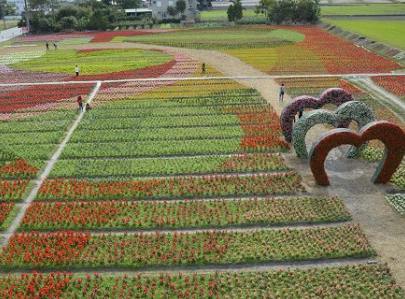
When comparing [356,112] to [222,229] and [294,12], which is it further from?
[294,12]


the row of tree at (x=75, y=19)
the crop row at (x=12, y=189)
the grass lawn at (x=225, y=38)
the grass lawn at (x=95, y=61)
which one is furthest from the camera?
the row of tree at (x=75, y=19)

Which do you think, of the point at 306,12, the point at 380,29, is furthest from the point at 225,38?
the point at 380,29

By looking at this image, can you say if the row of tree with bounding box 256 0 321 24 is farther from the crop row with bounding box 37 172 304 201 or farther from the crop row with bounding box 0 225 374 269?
the crop row with bounding box 0 225 374 269

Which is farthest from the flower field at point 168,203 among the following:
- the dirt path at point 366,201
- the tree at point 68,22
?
the tree at point 68,22

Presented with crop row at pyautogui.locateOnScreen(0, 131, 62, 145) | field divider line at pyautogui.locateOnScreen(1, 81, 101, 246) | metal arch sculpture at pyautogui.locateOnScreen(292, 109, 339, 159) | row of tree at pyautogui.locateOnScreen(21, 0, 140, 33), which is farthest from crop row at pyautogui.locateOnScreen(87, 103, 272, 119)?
row of tree at pyautogui.locateOnScreen(21, 0, 140, 33)

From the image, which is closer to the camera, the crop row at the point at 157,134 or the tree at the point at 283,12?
the crop row at the point at 157,134

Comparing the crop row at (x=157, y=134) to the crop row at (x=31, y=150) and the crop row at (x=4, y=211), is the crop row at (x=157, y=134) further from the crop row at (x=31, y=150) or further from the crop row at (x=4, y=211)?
the crop row at (x=4, y=211)
